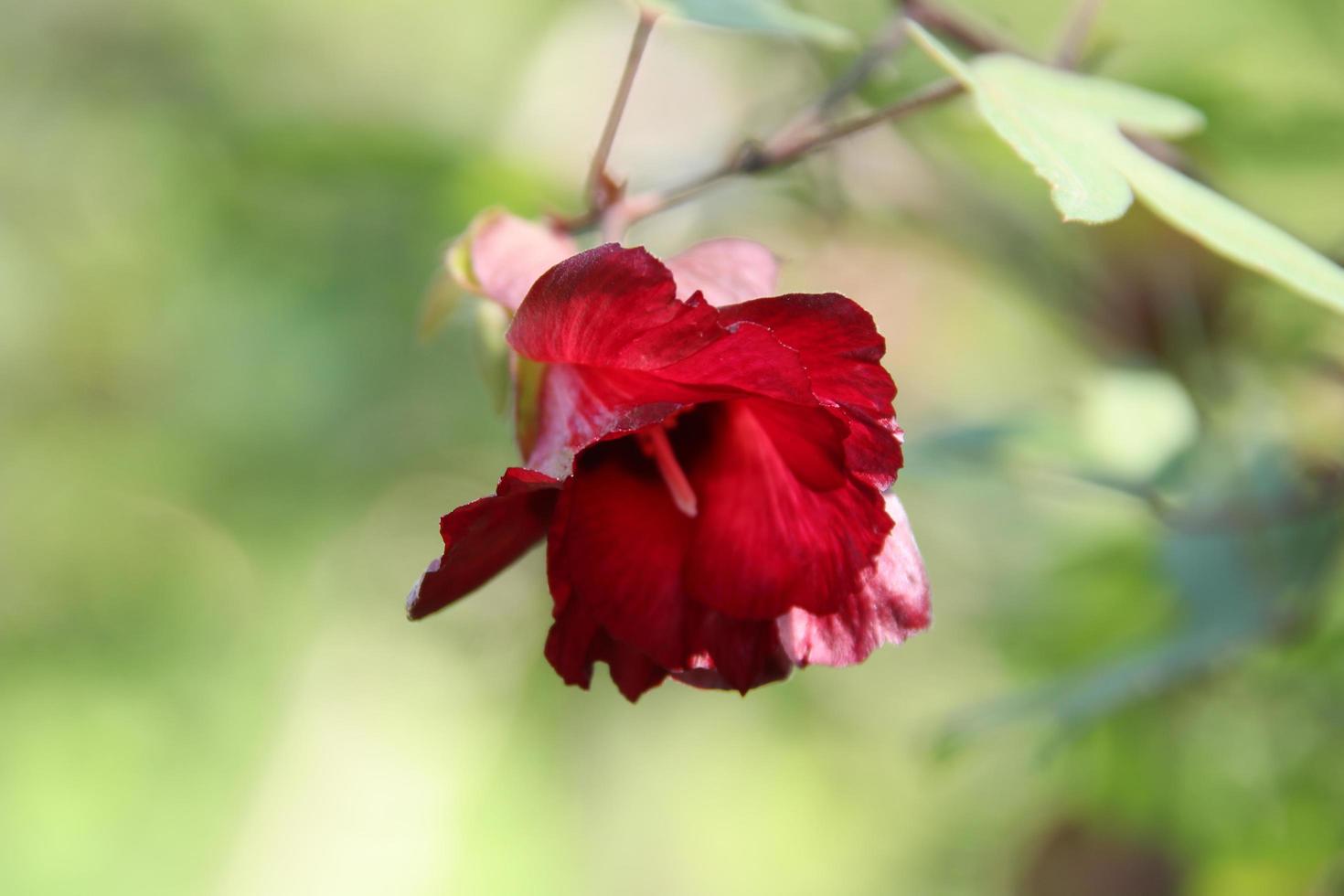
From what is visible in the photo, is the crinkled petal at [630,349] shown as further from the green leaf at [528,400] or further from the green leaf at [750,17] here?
the green leaf at [750,17]

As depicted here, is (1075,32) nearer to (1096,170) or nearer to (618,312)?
(1096,170)

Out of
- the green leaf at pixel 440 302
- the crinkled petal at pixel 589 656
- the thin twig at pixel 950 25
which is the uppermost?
the thin twig at pixel 950 25

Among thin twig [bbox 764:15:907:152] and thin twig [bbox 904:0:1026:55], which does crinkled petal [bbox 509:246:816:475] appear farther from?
thin twig [bbox 904:0:1026:55]

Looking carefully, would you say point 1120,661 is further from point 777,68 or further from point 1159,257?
point 777,68

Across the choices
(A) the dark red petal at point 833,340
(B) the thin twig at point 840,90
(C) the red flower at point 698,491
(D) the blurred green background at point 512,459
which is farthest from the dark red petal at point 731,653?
(D) the blurred green background at point 512,459

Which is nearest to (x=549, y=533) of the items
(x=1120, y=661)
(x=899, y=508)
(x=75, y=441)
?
(x=899, y=508)

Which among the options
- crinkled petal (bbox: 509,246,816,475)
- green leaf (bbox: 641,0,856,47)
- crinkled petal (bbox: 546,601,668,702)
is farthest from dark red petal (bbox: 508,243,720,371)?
green leaf (bbox: 641,0,856,47)
